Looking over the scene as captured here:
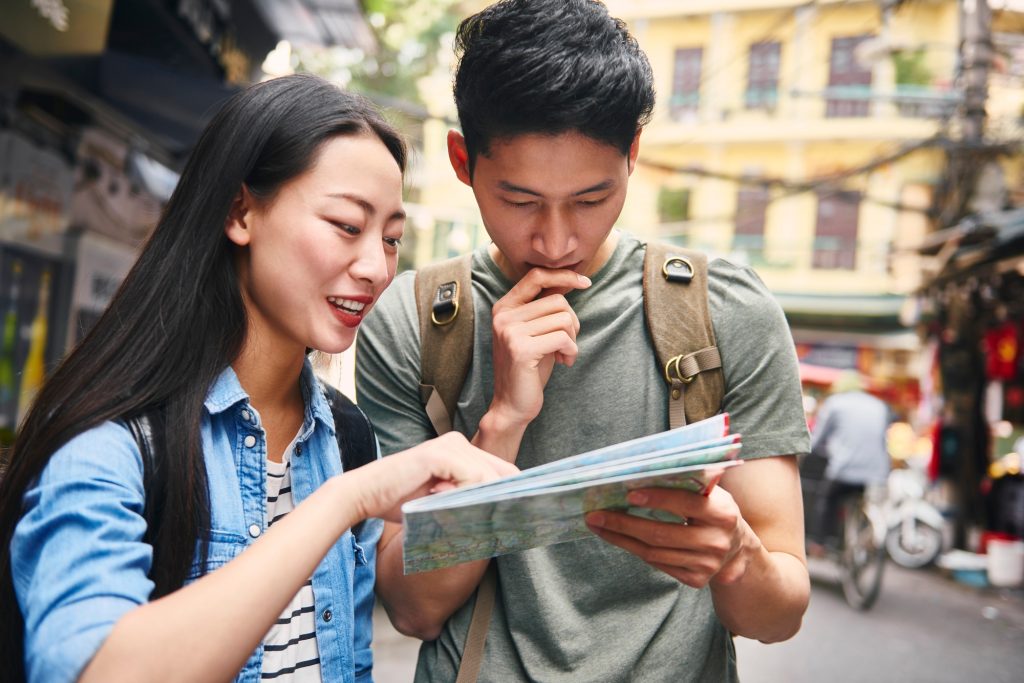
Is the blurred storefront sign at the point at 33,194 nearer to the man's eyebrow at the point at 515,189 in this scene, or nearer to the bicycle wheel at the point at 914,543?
the man's eyebrow at the point at 515,189

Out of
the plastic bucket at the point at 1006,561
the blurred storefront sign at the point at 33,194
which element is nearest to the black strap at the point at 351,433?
the blurred storefront sign at the point at 33,194

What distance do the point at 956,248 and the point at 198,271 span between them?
340 inches

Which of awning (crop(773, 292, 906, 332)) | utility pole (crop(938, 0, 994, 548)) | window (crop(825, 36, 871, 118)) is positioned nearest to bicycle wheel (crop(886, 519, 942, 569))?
utility pole (crop(938, 0, 994, 548))

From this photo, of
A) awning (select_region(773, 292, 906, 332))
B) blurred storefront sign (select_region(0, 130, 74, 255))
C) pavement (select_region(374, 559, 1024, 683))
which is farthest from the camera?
awning (select_region(773, 292, 906, 332))

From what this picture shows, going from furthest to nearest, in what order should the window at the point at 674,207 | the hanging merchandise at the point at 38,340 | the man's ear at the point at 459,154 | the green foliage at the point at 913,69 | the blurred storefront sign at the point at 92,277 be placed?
the window at the point at 674,207, the green foliage at the point at 913,69, the blurred storefront sign at the point at 92,277, the hanging merchandise at the point at 38,340, the man's ear at the point at 459,154

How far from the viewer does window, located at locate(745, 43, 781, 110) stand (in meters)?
23.8

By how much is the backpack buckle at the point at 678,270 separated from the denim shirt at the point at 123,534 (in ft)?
2.47

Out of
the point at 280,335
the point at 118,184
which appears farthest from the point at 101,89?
the point at 280,335

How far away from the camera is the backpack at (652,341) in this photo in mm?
1866

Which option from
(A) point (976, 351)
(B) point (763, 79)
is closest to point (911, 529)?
(A) point (976, 351)

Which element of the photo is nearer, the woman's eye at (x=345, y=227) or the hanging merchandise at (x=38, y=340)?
the woman's eye at (x=345, y=227)

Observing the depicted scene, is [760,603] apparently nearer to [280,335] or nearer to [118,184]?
[280,335]

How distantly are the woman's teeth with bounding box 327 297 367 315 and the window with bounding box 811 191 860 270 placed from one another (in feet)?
73.2

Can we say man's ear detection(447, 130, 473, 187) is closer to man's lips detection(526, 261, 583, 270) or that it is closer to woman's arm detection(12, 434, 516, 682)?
man's lips detection(526, 261, 583, 270)
